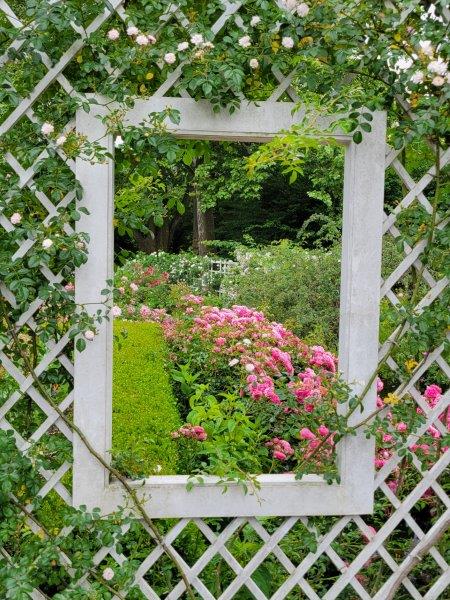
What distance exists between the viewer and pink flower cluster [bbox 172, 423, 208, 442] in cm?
328

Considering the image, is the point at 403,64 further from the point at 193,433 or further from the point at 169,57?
the point at 193,433

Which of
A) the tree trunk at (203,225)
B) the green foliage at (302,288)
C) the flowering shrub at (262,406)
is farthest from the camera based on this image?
the tree trunk at (203,225)

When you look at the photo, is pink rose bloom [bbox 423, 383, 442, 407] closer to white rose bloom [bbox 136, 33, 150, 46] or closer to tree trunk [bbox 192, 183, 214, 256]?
white rose bloom [bbox 136, 33, 150, 46]


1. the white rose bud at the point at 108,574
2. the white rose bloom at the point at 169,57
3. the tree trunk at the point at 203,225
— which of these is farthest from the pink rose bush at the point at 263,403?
the tree trunk at the point at 203,225

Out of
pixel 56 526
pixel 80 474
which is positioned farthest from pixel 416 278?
pixel 56 526

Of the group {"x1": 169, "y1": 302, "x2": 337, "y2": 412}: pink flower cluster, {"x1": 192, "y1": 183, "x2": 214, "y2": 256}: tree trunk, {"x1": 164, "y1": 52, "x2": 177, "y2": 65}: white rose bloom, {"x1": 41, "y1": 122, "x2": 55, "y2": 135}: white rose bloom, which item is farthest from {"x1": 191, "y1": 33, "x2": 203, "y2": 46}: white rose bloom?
{"x1": 192, "y1": 183, "x2": 214, "y2": 256}: tree trunk

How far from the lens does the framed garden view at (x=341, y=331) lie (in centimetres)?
241

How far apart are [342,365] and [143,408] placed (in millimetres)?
1174

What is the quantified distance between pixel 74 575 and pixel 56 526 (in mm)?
164

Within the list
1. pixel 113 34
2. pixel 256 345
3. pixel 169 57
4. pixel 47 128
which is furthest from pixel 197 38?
pixel 256 345

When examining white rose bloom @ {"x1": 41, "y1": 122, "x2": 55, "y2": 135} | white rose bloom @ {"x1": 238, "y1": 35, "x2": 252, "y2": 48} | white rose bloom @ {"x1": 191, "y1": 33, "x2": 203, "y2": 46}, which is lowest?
white rose bloom @ {"x1": 41, "y1": 122, "x2": 55, "y2": 135}

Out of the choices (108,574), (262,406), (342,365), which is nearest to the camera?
(108,574)

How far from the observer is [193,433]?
10.8ft

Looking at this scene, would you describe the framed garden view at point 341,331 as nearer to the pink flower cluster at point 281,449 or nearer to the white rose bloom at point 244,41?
the white rose bloom at point 244,41
